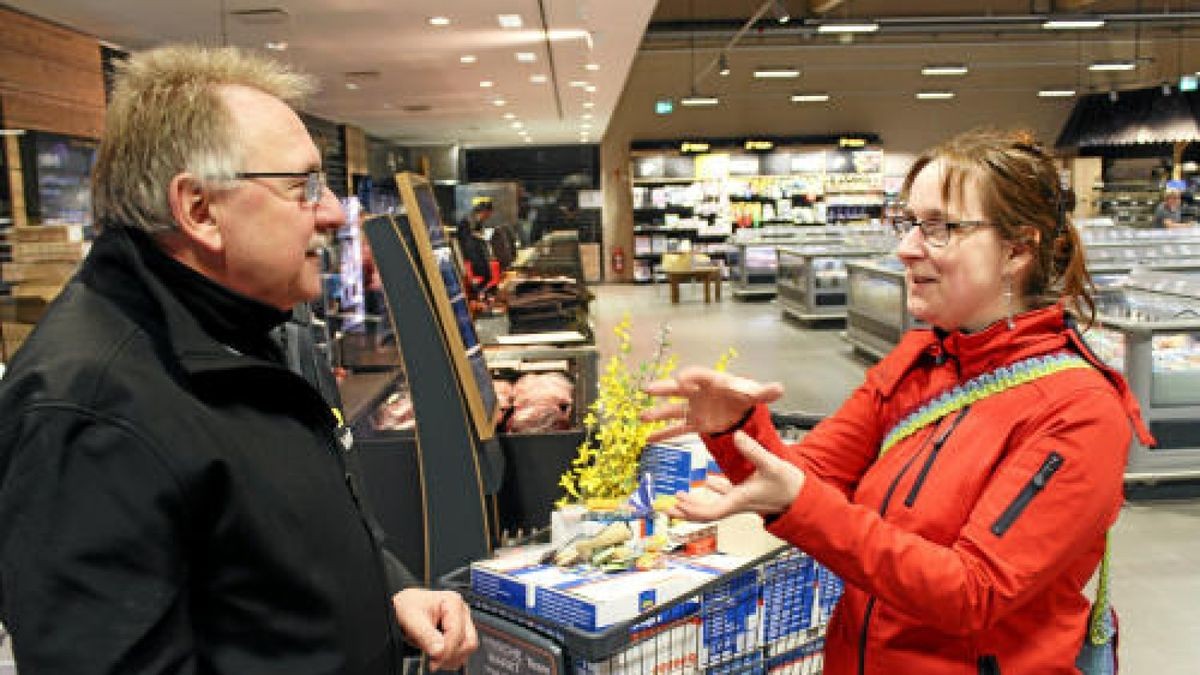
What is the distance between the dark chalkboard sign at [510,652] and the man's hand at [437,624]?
34cm

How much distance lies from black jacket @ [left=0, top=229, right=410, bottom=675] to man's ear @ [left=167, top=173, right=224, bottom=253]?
0.06 m

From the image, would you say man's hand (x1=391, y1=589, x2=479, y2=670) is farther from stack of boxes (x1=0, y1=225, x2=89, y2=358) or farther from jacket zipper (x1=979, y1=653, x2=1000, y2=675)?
stack of boxes (x1=0, y1=225, x2=89, y2=358)

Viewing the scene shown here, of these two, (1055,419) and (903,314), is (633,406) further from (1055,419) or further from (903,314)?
(903,314)

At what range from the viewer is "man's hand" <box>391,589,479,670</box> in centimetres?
164

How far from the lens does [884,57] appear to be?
83.3ft

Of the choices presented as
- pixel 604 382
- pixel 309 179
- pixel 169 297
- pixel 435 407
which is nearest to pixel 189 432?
pixel 169 297

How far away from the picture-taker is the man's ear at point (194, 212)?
1.31 m

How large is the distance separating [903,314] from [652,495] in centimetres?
905

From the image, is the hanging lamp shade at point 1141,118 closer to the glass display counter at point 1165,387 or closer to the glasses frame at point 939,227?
the glass display counter at point 1165,387

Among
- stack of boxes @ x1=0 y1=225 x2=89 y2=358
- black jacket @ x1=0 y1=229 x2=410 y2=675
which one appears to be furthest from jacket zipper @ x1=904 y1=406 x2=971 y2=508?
stack of boxes @ x1=0 y1=225 x2=89 y2=358

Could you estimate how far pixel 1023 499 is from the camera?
154cm

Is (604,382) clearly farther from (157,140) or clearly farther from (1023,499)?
(157,140)

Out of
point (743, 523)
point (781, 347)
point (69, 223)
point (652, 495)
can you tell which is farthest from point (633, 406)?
point (781, 347)

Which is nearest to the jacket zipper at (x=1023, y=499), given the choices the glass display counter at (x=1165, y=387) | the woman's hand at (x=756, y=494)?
the woman's hand at (x=756, y=494)
